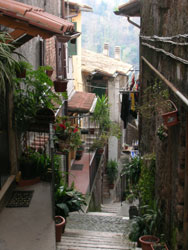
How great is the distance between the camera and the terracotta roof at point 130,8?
48.2 ft

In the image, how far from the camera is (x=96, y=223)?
39.2 feet

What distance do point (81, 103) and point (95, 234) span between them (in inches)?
373

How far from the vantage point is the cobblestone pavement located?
36.4ft

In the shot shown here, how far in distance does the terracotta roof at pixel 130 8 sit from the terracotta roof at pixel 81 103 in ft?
15.3

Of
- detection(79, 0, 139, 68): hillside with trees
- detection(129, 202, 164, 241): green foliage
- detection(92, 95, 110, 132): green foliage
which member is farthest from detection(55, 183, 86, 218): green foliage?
detection(79, 0, 139, 68): hillside with trees

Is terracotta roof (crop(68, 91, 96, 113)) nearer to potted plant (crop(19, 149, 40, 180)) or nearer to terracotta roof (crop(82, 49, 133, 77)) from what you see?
terracotta roof (crop(82, 49, 133, 77))

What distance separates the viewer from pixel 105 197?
81.6ft

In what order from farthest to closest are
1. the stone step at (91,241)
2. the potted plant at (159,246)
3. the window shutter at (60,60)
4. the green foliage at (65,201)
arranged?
1. the window shutter at (60,60)
2. the green foliage at (65,201)
3. the stone step at (91,241)
4. the potted plant at (159,246)

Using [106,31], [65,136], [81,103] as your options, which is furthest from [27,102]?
[106,31]

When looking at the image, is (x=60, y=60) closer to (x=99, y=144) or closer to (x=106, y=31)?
(x=99, y=144)

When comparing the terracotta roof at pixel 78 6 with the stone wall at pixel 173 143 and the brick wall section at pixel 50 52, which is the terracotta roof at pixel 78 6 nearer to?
the brick wall section at pixel 50 52

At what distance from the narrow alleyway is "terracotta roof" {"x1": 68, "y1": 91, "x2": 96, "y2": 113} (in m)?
6.25

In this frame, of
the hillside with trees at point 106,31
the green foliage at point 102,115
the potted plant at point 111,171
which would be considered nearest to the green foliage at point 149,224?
the green foliage at point 102,115

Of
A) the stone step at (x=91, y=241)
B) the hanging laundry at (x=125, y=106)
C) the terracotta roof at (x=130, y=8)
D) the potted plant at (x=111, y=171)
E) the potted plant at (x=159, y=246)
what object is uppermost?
the terracotta roof at (x=130, y=8)
